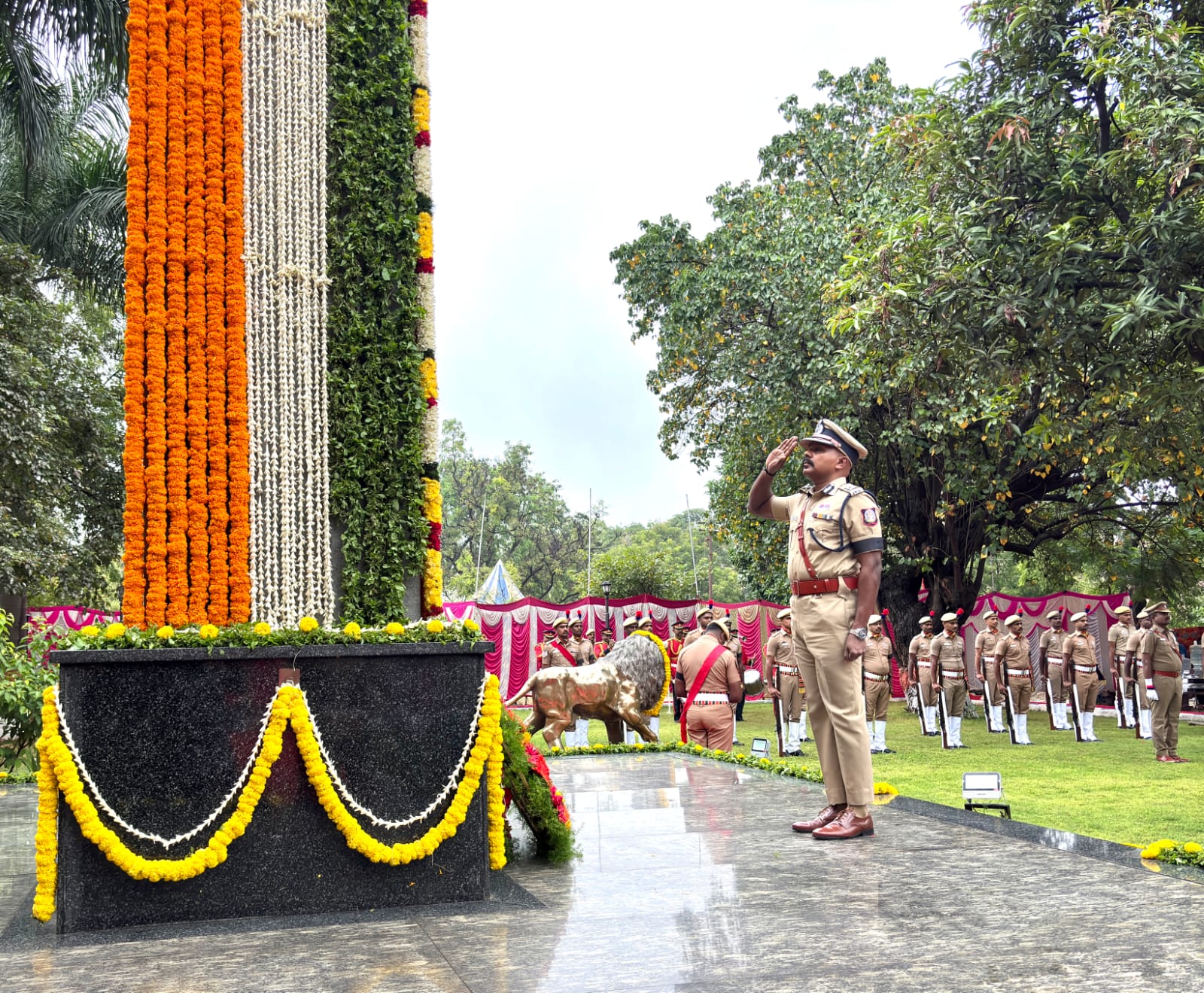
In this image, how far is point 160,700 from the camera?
4.57 meters

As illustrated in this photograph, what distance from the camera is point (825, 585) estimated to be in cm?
585

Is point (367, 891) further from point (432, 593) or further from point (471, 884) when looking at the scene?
point (432, 593)

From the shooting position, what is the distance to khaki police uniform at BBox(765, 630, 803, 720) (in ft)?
49.9

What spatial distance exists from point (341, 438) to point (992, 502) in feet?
53.7

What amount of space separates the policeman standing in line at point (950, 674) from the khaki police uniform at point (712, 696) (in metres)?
5.84

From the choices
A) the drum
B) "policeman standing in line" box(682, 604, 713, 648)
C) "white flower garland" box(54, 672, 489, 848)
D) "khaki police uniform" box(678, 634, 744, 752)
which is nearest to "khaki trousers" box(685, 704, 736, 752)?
"khaki police uniform" box(678, 634, 744, 752)

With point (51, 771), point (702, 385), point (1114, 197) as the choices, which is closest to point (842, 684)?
point (51, 771)

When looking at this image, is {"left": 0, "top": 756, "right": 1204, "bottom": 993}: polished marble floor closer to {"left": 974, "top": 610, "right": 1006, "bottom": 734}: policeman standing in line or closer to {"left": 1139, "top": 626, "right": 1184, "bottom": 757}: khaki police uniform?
{"left": 1139, "top": 626, "right": 1184, "bottom": 757}: khaki police uniform

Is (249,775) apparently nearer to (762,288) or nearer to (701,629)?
(701,629)

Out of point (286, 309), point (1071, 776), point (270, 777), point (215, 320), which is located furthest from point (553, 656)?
point (270, 777)

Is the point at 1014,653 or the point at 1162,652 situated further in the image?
the point at 1014,653

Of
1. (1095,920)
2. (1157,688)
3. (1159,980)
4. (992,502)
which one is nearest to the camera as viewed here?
(1159,980)

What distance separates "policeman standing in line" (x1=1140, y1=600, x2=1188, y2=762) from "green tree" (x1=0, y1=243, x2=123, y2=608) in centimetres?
1374

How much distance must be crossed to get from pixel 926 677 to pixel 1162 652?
4.46 meters
